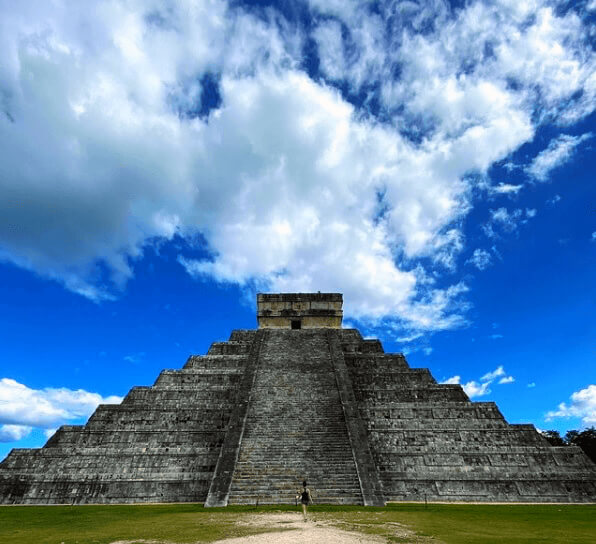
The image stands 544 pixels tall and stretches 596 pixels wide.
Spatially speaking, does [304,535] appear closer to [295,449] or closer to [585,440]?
[295,449]

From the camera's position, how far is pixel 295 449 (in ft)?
43.2

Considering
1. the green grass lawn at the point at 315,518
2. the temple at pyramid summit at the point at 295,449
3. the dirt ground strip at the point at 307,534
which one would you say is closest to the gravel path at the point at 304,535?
Result: the dirt ground strip at the point at 307,534

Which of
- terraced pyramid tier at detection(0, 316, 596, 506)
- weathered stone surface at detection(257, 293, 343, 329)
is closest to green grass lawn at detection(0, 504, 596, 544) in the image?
terraced pyramid tier at detection(0, 316, 596, 506)

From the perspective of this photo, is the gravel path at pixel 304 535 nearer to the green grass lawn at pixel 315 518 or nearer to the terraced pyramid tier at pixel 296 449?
the green grass lawn at pixel 315 518

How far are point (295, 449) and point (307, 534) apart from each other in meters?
6.33

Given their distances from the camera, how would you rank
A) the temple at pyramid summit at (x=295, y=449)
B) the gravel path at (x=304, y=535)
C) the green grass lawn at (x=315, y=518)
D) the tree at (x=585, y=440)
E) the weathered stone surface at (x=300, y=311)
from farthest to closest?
the weathered stone surface at (x=300, y=311)
the tree at (x=585, y=440)
the temple at pyramid summit at (x=295, y=449)
the green grass lawn at (x=315, y=518)
the gravel path at (x=304, y=535)

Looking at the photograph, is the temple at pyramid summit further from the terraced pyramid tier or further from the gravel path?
the gravel path

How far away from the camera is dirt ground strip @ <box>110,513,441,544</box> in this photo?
6.46m

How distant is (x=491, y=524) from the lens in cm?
845

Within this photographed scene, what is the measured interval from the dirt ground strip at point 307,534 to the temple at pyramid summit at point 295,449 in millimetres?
3059

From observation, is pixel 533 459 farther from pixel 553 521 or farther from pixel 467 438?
pixel 553 521

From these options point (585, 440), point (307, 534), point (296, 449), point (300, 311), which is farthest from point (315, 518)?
point (585, 440)

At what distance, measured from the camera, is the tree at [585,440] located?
2092cm

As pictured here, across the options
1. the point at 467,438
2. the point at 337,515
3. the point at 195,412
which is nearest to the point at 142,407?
the point at 195,412
